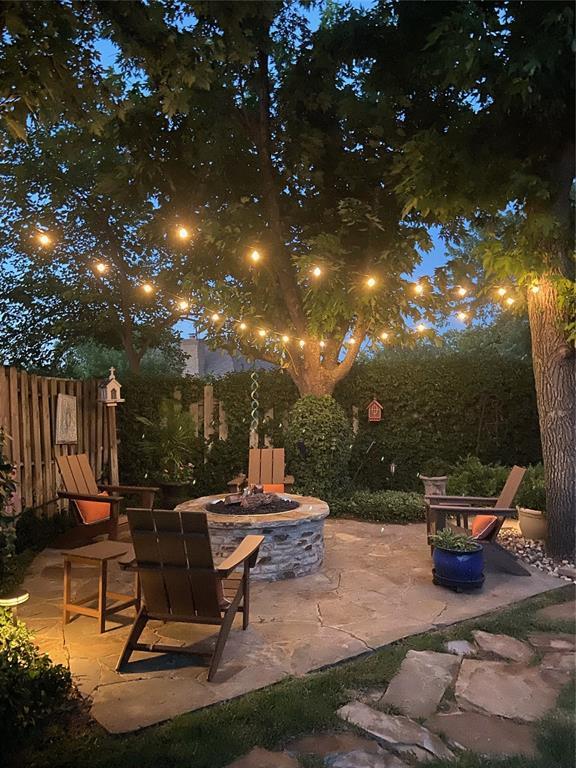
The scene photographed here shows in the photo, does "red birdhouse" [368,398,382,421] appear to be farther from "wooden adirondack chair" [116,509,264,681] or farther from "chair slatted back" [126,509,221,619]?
"chair slatted back" [126,509,221,619]

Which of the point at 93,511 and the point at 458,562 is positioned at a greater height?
the point at 93,511

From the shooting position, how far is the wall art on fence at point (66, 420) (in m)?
6.73

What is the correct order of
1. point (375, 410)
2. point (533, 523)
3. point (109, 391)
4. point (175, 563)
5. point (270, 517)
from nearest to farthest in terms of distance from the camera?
point (175, 563) → point (270, 517) → point (533, 523) → point (109, 391) → point (375, 410)

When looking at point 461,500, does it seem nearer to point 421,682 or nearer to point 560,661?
point 560,661

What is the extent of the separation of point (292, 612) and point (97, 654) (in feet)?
4.59

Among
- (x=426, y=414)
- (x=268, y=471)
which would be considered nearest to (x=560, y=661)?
(x=268, y=471)

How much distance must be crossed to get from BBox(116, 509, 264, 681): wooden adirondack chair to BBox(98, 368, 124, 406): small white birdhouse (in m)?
4.60

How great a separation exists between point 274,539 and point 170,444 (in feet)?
12.6

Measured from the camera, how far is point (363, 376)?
9297 millimetres

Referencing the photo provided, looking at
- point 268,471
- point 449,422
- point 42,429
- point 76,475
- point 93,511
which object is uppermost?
point 42,429

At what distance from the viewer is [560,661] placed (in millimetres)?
3176

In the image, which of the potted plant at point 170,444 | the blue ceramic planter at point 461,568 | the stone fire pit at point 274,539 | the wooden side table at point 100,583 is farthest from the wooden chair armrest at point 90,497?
the blue ceramic planter at point 461,568

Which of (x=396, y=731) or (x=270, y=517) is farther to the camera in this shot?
(x=270, y=517)

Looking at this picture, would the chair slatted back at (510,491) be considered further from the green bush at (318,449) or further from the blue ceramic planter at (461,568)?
the green bush at (318,449)
